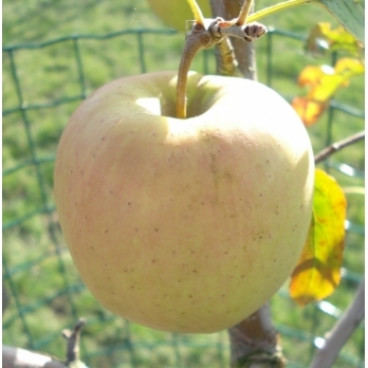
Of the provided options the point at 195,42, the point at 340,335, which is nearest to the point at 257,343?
the point at 340,335

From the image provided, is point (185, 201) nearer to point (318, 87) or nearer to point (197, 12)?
point (197, 12)

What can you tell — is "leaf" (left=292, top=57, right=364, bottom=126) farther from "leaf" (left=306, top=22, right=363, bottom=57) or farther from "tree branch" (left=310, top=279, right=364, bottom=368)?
"tree branch" (left=310, top=279, right=364, bottom=368)

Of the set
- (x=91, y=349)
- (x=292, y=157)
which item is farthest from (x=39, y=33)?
(x=292, y=157)

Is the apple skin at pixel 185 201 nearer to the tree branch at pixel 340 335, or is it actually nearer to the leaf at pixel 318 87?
the tree branch at pixel 340 335

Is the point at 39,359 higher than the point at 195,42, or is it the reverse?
the point at 195,42

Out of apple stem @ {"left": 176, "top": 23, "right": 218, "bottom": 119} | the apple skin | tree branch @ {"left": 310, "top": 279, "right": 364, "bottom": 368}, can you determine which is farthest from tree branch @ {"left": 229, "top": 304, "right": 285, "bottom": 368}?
apple stem @ {"left": 176, "top": 23, "right": 218, "bottom": 119}
